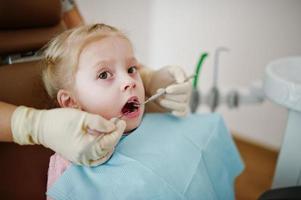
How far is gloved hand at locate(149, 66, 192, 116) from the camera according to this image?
0.84m

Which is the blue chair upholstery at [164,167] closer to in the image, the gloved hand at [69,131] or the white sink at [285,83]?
the gloved hand at [69,131]

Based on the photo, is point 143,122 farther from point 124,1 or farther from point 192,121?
point 124,1

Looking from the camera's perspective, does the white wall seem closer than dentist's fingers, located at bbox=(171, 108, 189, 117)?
No

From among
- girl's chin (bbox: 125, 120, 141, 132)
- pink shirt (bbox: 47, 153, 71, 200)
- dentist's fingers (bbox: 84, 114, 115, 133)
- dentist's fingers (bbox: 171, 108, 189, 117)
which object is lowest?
pink shirt (bbox: 47, 153, 71, 200)

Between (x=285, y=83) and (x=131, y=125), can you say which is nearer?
(x=131, y=125)

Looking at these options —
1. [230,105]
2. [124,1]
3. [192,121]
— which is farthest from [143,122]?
[124,1]

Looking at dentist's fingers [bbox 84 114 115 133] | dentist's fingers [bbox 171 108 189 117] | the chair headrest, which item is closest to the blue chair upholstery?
dentist's fingers [bbox 171 108 189 117]

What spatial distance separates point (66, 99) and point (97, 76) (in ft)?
0.39

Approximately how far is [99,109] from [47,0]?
37cm

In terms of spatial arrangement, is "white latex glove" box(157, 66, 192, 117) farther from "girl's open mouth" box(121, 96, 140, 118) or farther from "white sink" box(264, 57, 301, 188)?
"white sink" box(264, 57, 301, 188)

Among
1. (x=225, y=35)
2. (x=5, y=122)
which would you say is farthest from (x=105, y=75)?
(x=225, y=35)

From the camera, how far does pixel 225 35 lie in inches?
68.3

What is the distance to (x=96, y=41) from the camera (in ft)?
2.29

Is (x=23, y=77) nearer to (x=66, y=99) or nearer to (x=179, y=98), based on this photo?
(x=66, y=99)
